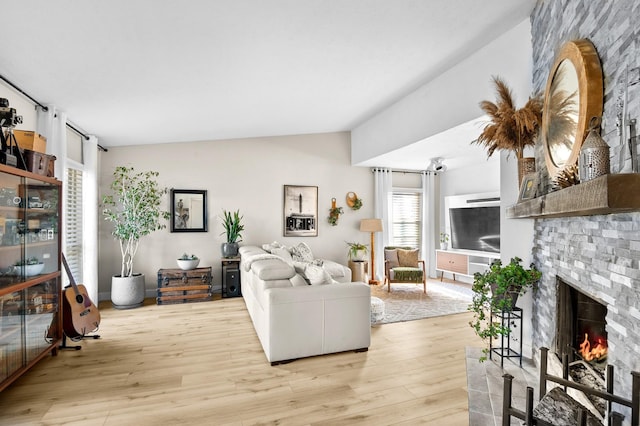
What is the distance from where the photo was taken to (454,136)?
4180 mm

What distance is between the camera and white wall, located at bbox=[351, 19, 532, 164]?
2963mm

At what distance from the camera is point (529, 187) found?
2.46 metres

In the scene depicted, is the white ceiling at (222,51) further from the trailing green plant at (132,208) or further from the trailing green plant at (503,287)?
the trailing green plant at (503,287)

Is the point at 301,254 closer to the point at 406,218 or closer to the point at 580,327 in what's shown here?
the point at 406,218

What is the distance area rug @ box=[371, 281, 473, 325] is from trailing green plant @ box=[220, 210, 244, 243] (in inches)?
98.0

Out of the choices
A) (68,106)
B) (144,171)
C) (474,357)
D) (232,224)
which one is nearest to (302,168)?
(232,224)

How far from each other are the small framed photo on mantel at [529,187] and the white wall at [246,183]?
14.1 feet

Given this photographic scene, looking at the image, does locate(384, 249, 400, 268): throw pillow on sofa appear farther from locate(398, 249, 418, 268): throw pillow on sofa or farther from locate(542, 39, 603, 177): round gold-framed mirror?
locate(542, 39, 603, 177): round gold-framed mirror

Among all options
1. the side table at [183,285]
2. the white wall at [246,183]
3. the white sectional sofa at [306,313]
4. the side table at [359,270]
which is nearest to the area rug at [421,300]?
the side table at [359,270]

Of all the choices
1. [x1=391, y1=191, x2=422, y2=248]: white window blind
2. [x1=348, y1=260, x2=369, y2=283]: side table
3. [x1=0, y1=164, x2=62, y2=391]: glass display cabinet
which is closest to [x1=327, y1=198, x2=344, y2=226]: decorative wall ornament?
[x1=348, y1=260, x2=369, y2=283]: side table

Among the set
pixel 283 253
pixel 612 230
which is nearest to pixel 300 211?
pixel 283 253

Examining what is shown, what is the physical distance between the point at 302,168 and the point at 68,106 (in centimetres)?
370

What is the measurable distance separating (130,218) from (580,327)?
5.15 metres

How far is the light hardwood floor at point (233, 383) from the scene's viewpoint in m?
2.23
